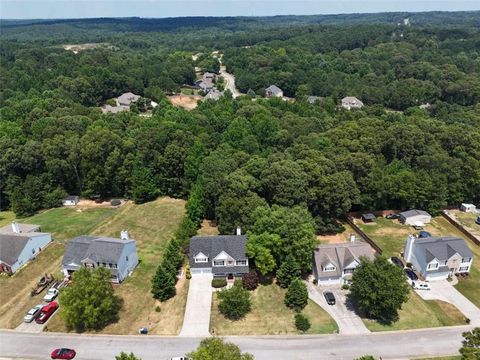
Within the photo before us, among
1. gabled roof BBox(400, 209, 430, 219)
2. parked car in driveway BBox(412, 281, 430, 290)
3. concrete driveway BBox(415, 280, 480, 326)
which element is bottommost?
concrete driveway BBox(415, 280, 480, 326)

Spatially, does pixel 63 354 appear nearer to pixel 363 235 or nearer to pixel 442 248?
A: pixel 363 235

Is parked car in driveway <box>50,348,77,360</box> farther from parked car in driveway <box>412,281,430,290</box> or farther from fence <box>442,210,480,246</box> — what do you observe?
fence <box>442,210,480,246</box>

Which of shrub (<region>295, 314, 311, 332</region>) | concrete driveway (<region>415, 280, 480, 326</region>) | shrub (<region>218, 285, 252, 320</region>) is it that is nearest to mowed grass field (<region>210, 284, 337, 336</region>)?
shrub (<region>295, 314, 311, 332</region>)

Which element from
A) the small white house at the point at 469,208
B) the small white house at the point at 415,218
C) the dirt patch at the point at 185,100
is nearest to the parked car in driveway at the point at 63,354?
the small white house at the point at 415,218

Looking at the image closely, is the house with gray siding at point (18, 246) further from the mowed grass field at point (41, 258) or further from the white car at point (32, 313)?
the white car at point (32, 313)

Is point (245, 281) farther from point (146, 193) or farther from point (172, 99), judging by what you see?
point (172, 99)

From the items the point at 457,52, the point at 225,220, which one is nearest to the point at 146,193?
the point at 225,220
